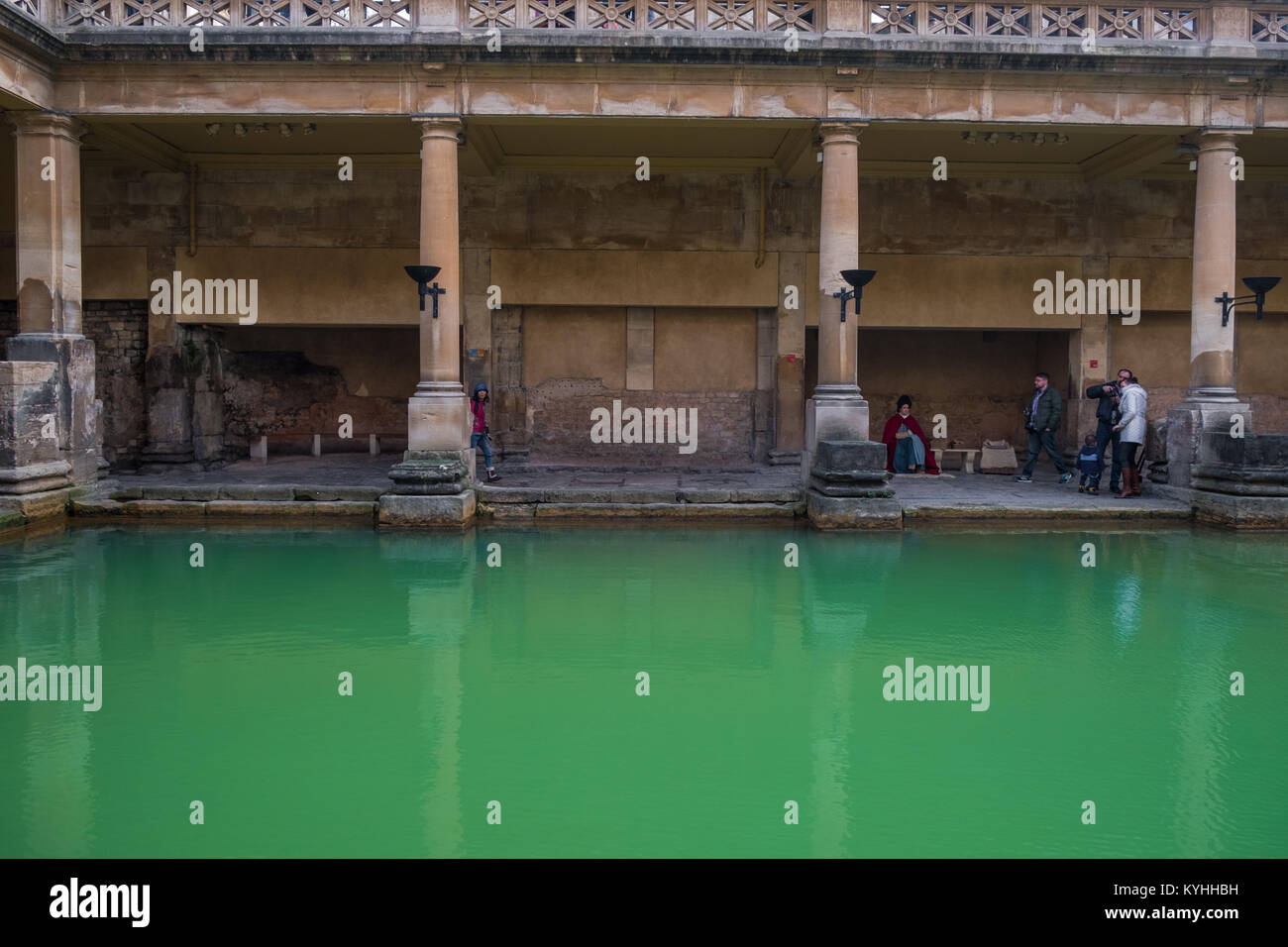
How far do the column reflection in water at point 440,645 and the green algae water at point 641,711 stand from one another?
3 cm

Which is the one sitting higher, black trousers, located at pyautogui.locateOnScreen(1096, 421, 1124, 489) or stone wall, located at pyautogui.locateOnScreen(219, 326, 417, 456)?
stone wall, located at pyautogui.locateOnScreen(219, 326, 417, 456)

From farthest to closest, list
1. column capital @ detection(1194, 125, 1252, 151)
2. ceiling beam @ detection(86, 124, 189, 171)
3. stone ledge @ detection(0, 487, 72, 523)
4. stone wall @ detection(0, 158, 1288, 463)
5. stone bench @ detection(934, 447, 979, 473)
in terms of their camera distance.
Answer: stone bench @ detection(934, 447, 979, 473)
stone wall @ detection(0, 158, 1288, 463)
ceiling beam @ detection(86, 124, 189, 171)
column capital @ detection(1194, 125, 1252, 151)
stone ledge @ detection(0, 487, 72, 523)

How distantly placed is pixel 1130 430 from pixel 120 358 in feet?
44.9

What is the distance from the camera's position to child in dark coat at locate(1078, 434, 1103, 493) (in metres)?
12.7

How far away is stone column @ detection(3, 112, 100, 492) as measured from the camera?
38.2 feet

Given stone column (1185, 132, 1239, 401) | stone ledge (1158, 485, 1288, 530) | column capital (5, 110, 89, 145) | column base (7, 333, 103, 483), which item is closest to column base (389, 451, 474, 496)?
column base (7, 333, 103, 483)

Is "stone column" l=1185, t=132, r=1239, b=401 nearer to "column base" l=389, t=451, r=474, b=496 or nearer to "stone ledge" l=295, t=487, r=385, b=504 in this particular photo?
"column base" l=389, t=451, r=474, b=496

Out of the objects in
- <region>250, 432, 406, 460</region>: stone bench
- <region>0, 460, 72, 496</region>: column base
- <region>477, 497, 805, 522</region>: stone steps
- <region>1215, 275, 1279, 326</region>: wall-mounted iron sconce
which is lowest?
<region>477, 497, 805, 522</region>: stone steps

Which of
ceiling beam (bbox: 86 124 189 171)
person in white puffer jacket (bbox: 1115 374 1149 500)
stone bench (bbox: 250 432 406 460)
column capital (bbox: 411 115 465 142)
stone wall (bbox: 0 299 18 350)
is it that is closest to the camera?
column capital (bbox: 411 115 465 142)

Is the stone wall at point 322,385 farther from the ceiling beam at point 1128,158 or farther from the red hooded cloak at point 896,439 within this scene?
the ceiling beam at point 1128,158

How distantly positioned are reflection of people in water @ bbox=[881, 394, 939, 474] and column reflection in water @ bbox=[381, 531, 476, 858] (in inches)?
264

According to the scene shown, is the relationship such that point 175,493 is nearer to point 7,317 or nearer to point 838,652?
point 7,317

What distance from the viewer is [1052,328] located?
15977 mm

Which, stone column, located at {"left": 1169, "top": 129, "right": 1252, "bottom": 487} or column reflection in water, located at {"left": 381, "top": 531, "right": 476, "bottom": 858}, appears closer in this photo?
column reflection in water, located at {"left": 381, "top": 531, "right": 476, "bottom": 858}
